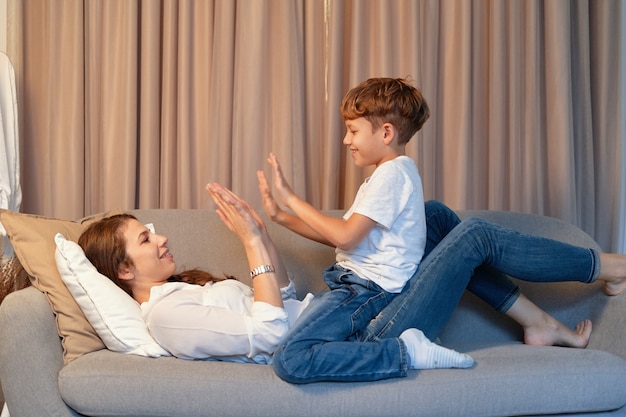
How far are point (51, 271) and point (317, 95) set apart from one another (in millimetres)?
1379

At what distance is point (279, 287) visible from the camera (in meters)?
2.08

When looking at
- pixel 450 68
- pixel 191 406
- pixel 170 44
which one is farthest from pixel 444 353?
pixel 170 44

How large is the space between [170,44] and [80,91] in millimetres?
425

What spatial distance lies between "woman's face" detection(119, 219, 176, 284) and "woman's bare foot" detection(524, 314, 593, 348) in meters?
1.10

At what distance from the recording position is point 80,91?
3.01 metres

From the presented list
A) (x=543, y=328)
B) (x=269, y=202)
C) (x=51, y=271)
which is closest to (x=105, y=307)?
(x=51, y=271)

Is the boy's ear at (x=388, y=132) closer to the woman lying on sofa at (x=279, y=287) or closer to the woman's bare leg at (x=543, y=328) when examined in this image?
the woman lying on sofa at (x=279, y=287)

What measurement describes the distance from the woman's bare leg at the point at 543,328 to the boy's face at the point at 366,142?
61 cm

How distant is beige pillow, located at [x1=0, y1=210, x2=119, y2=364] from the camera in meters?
1.91

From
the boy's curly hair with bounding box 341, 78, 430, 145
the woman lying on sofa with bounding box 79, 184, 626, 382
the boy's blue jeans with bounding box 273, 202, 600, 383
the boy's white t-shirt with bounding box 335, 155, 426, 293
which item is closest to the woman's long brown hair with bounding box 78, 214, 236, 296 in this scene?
the woman lying on sofa with bounding box 79, 184, 626, 382

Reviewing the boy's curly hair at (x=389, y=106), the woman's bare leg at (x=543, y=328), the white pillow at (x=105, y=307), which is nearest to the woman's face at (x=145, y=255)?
the white pillow at (x=105, y=307)

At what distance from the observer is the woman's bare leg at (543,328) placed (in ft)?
7.10

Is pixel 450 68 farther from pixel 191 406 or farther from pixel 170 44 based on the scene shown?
pixel 191 406

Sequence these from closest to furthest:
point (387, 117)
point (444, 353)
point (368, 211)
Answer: point (444, 353) < point (368, 211) < point (387, 117)
